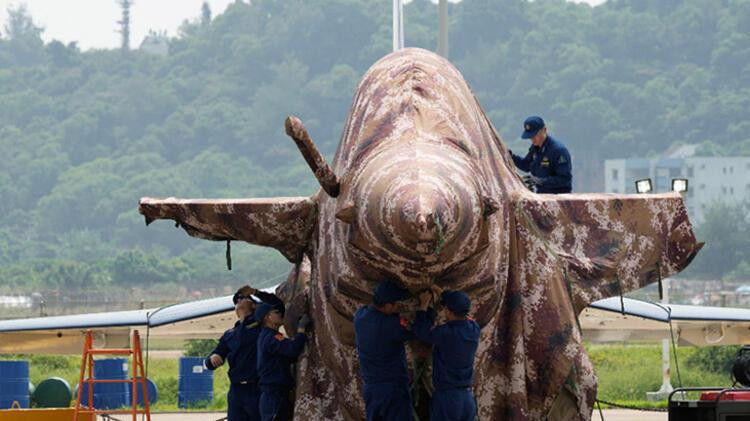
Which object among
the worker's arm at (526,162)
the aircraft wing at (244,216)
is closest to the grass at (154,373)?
the worker's arm at (526,162)

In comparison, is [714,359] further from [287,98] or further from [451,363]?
[287,98]

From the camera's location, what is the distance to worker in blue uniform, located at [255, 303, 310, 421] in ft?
36.7

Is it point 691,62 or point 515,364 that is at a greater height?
point 691,62

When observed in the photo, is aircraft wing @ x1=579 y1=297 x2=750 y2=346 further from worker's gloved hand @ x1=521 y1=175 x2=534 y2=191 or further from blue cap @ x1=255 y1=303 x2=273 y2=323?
blue cap @ x1=255 y1=303 x2=273 y2=323

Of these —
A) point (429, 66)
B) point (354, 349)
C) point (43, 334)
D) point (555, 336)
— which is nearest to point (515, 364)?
point (555, 336)

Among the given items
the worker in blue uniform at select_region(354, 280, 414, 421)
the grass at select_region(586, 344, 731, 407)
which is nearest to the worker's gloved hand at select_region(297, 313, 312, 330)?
the worker in blue uniform at select_region(354, 280, 414, 421)

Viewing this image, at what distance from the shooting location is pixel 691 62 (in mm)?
177750

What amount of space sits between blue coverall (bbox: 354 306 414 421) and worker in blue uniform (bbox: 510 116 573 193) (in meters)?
3.57

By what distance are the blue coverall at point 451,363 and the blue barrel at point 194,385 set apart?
24.6 metres

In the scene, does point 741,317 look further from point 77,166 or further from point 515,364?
point 77,166

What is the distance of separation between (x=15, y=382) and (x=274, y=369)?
1862cm

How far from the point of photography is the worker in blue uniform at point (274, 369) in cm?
1119

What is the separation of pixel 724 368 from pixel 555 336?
105 ft

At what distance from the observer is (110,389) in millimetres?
31578
